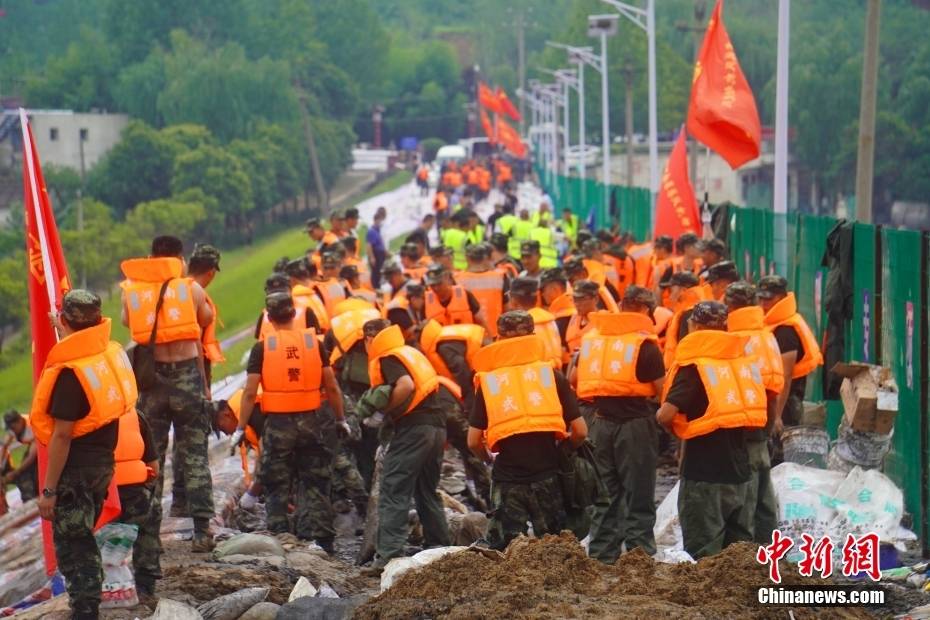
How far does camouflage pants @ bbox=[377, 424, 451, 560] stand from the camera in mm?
10742

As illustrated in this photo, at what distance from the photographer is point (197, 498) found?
11375mm

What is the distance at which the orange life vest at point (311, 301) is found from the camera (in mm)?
13703

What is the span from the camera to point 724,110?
62.4ft

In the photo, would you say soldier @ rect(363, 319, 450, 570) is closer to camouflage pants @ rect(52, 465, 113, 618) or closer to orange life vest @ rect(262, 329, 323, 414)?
orange life vest @ rect(262, 329, 323, 414)

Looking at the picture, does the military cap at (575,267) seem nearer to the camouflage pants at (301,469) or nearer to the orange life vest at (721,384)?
the camouflage pants at (301,469)

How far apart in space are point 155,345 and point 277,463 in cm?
122

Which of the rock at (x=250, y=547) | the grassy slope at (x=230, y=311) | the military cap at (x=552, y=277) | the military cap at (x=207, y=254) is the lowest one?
the grassy slope at (x=230, y=311)

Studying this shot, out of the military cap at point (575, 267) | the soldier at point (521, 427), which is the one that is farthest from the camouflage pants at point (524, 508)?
the military cap at point (575, 267)

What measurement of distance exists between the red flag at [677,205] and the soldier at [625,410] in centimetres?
1124

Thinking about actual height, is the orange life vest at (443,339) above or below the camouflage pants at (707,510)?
above

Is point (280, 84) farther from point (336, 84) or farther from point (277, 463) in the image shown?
point (277, 463)

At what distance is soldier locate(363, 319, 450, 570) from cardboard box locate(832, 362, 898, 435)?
2.89 meters

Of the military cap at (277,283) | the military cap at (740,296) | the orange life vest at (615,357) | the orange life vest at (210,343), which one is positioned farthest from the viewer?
the military cap at (277,283)

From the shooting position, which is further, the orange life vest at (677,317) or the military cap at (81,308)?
the orange life vest at (677,317)
